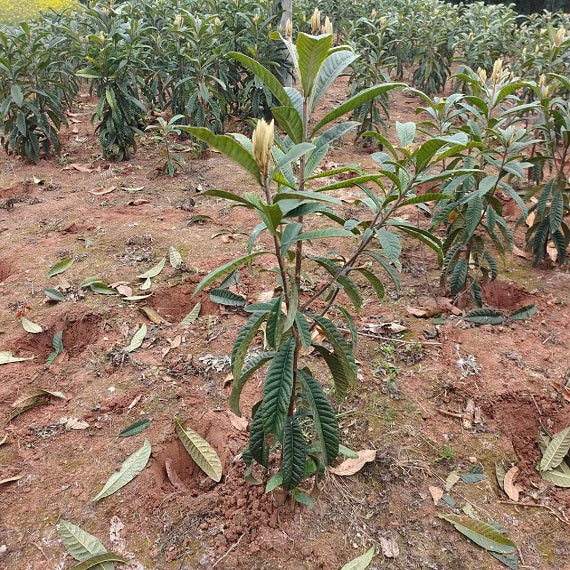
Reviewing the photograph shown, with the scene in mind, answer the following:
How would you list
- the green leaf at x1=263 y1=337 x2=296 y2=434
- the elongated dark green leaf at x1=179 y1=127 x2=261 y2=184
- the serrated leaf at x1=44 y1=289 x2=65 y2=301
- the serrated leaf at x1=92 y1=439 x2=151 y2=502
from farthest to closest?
the serrated leaf at x1=44 y1=289 x2=65 y2=301 → the serrated leaf at x1=92 y1=439 x2=151 y2=502 → the green leaf at x1=263 y1=337 x2=296 y2=434 → the elongated dark green leaf at x1=179 y1=127 x2=261 y2=184

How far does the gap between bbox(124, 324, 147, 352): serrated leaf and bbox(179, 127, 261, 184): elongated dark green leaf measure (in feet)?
5.48

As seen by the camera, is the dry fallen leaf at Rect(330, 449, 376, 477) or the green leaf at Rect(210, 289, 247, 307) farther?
the dry fallen leaf at Rect(330, 449, 376, 477)

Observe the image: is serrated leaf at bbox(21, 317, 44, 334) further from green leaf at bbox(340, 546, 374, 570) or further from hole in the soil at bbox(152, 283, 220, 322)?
green leaf at bbox(340, 546, 374, 570)

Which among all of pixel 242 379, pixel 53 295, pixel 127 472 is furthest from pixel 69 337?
pixel 242 379

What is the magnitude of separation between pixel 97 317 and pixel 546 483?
234 centimetres

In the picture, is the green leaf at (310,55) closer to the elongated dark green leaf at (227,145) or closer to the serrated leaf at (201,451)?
the elongated dark green leaf at (227,145)

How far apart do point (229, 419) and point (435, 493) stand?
0.90 meters

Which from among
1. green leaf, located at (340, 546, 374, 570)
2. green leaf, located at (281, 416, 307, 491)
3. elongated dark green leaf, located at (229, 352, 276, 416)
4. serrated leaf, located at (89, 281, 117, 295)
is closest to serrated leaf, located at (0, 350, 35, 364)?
serrated leaf, located at (89, 281, 117, 295)

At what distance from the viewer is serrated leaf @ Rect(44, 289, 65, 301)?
111 inches

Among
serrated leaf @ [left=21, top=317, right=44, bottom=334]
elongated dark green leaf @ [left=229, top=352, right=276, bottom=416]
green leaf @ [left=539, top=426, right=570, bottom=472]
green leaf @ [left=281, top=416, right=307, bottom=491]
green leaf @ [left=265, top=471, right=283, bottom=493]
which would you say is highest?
elongated dark green leaf @ [left=229, top=352, right=276, bottom=416]

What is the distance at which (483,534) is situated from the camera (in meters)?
1.74

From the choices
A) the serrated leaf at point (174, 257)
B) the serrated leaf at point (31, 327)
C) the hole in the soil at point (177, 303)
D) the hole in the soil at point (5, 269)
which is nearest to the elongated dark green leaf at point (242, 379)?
the hole in the soil at point (177, 303)

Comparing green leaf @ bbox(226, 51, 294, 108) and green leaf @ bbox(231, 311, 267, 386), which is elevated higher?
green leaf @ bbox(226, 51, 294, 108)

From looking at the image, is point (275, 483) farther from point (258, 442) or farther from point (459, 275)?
point (459, 275)
